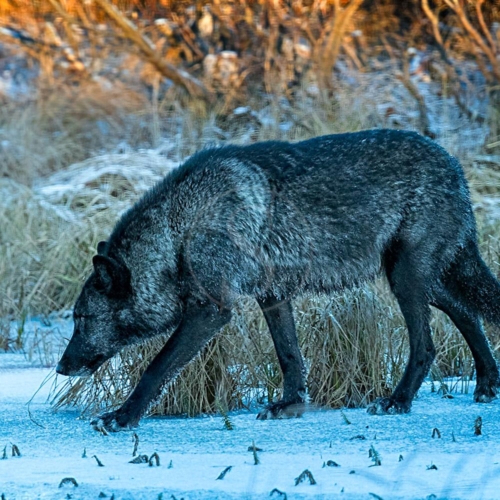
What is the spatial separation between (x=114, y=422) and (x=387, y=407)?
4.39 feet

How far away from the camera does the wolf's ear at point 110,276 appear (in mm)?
4848

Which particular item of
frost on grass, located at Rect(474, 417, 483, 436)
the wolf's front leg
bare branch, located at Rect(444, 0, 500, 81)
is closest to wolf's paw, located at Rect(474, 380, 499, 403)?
frost on grass, located at Rect(474, 417, 483, 436)

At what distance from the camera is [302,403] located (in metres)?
5.10

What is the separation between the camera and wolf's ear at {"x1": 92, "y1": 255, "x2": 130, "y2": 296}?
4.85 meters

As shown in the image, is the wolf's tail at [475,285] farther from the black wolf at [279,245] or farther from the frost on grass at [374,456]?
the frost on grass at [374,456]

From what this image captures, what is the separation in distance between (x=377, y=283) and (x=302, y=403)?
1.96m

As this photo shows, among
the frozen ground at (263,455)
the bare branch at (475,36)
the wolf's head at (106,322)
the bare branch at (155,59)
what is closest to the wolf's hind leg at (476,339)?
the frozen ground at (263,455)

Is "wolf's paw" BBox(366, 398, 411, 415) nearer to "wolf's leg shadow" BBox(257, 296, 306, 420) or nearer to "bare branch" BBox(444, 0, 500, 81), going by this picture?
"wolf's leg shadow" BBox(257, 296, 306, 420)

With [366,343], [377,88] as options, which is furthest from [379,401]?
[377,88]

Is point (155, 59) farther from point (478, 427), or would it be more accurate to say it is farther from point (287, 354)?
point (478, 427)

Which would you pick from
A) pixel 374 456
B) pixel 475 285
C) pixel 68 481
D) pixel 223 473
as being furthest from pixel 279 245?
pixel 68 481

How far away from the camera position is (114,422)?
15.1 ft

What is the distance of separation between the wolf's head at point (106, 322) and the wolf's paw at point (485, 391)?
1638mm

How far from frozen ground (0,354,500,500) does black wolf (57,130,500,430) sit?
0.30 metres
